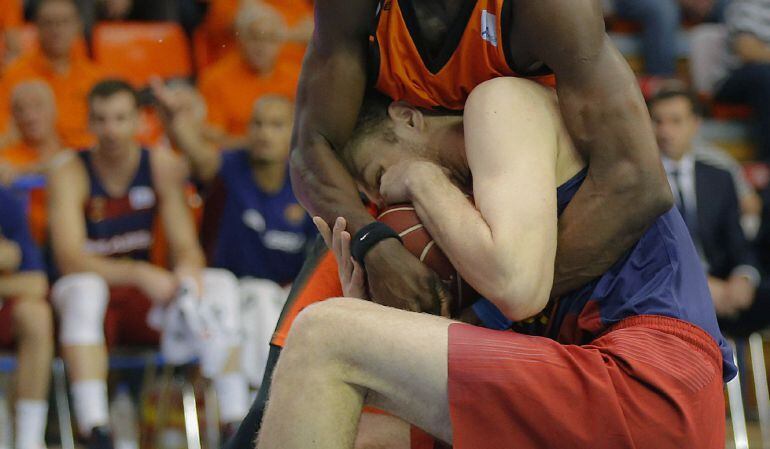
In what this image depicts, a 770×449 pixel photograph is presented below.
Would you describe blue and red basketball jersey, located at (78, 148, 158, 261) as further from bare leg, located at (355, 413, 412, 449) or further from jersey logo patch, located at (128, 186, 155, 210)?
bare leg, located at (355, 413, 412, 449)

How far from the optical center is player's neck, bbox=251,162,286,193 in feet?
18.7

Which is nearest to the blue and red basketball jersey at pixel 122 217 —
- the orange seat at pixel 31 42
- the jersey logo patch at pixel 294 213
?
the jersey logo patch at pixel 294 213

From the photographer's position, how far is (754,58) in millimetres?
7203

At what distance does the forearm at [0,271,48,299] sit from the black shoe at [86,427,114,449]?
0.64 m

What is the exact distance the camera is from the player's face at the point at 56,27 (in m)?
6.20

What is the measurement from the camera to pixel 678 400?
2432 mm

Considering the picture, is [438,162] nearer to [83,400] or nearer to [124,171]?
[83,400]

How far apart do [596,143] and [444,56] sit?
1.37ft

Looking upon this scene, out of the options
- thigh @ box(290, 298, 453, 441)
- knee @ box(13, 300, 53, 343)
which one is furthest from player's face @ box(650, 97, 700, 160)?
thigh @ box(290, 298, 453, 441)

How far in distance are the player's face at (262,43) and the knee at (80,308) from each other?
69.4 inches

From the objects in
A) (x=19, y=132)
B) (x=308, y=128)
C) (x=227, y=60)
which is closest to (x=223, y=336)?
(x=19, y=132)

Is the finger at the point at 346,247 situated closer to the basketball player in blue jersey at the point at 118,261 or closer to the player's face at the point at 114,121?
the basketball player in blue jersey at the point at 118,261

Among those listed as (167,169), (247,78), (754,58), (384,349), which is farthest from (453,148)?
(754,58)

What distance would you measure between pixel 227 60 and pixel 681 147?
2.50 meters
